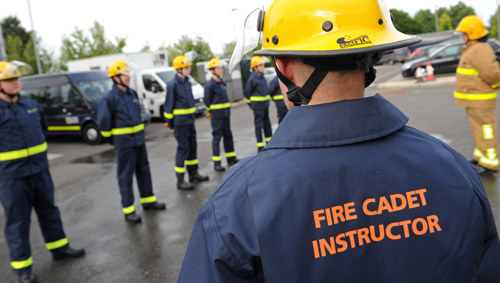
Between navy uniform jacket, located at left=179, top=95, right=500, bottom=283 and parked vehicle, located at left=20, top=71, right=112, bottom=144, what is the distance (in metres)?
12.2

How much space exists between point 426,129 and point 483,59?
3.76 metres

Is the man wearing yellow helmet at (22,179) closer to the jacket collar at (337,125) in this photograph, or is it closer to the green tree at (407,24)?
the jacket collar at (337,125)

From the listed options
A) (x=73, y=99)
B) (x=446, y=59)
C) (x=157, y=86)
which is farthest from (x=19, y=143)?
(x=446, y=59)

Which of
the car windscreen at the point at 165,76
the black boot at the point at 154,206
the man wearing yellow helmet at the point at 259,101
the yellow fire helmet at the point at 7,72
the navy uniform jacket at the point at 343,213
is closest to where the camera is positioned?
the navy uniform jacket at the point at 343,213

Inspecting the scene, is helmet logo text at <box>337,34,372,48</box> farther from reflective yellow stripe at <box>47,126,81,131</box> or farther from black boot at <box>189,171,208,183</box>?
reflective yellow stripe at <box>47,126,81,131</box>

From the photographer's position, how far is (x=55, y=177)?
28.4 feet

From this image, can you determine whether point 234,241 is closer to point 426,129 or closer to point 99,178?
point 99,178

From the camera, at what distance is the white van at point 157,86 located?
15.5 metres

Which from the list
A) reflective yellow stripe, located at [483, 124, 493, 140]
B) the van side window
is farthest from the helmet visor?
the van side window

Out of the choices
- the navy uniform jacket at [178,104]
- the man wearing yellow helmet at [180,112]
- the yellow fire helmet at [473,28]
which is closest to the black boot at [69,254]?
the man wearing yellow helmet at [180,112]

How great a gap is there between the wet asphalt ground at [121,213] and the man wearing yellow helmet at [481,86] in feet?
1.44

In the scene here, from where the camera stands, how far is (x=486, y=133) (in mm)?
5469

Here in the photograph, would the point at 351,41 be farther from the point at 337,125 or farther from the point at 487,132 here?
the point at 487,132

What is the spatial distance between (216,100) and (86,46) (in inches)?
1117
